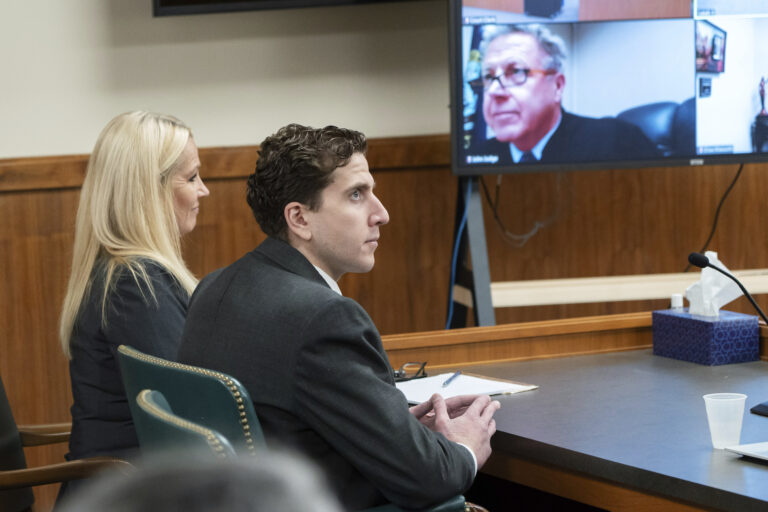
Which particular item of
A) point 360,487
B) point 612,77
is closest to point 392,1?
point 612,77

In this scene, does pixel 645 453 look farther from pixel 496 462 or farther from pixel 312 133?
pixel 312 133

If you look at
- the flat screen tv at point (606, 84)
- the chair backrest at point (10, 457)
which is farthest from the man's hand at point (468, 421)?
the flat screen tv at point (606, 84)

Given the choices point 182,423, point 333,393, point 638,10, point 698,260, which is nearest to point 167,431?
point 182,423

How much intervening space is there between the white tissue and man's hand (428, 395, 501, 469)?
781 millimetres

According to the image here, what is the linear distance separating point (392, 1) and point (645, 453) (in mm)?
2213

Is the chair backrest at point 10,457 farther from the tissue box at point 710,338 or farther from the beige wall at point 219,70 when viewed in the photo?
the tissue box at point 710,338

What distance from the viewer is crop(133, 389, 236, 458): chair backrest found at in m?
1.18

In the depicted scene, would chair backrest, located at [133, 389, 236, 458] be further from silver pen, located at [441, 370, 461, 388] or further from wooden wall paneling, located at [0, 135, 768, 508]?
wooden wall paneling, located at [0, 135, 768, 508]

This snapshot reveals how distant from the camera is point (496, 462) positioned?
181 cm

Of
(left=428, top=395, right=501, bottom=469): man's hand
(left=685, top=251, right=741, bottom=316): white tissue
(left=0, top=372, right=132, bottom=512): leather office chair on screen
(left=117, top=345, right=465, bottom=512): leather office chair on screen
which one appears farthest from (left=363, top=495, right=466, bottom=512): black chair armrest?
(left=685, top=251, right=741, bottom=316): white tissue

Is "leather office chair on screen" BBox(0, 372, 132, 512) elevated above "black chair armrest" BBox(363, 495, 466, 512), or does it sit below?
below

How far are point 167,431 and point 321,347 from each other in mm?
269

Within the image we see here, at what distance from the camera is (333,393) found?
1.44 meters

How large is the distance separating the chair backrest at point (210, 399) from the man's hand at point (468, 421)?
40cm
